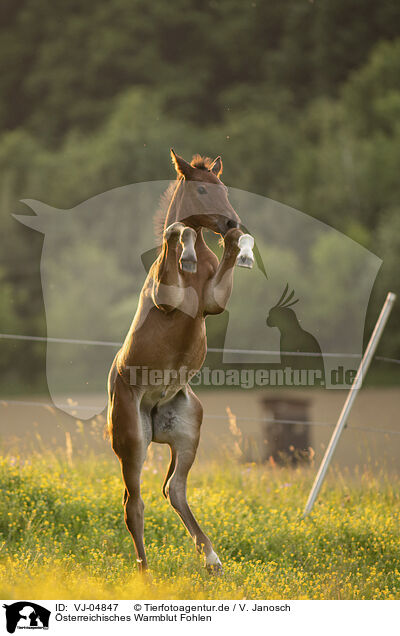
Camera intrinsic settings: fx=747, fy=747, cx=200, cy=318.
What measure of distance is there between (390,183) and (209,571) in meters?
21.6

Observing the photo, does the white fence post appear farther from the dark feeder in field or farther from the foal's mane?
the foal's mane

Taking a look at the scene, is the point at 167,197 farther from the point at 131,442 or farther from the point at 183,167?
the point at 131,442

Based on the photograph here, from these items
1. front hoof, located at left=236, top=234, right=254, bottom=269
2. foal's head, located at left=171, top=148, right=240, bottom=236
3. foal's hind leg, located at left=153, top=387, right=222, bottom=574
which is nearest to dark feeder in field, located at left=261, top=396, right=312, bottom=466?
foal's hind leg, located at left=153, top=387, right=222, bottom=574

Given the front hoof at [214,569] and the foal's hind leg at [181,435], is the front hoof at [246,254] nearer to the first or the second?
the foal's hind leg at [181,435]

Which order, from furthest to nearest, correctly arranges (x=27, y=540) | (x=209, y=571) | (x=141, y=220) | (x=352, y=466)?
(x=141, y=220) → (x=352, y=466) → (x=27, y=540) → (x=209, y=571)

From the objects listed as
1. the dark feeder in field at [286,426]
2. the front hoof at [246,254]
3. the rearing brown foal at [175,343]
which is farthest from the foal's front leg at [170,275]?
the dark feeder in field at [286,426]

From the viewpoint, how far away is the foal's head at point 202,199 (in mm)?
4512

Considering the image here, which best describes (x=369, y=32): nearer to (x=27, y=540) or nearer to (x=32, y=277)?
(x=32, y=277)

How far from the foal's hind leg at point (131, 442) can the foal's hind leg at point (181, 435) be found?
113 millimetres

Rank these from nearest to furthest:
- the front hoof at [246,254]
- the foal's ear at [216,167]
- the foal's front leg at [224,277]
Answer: the front hoof at [246,254], the foal's front leg at [224,277], the foal's ear at [216,167]

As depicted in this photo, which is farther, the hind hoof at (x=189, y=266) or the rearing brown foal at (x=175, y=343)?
the rearing brown foal at (x=175, y=343)

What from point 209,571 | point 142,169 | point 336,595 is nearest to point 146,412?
point 209,571

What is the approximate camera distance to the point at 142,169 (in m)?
23.6
